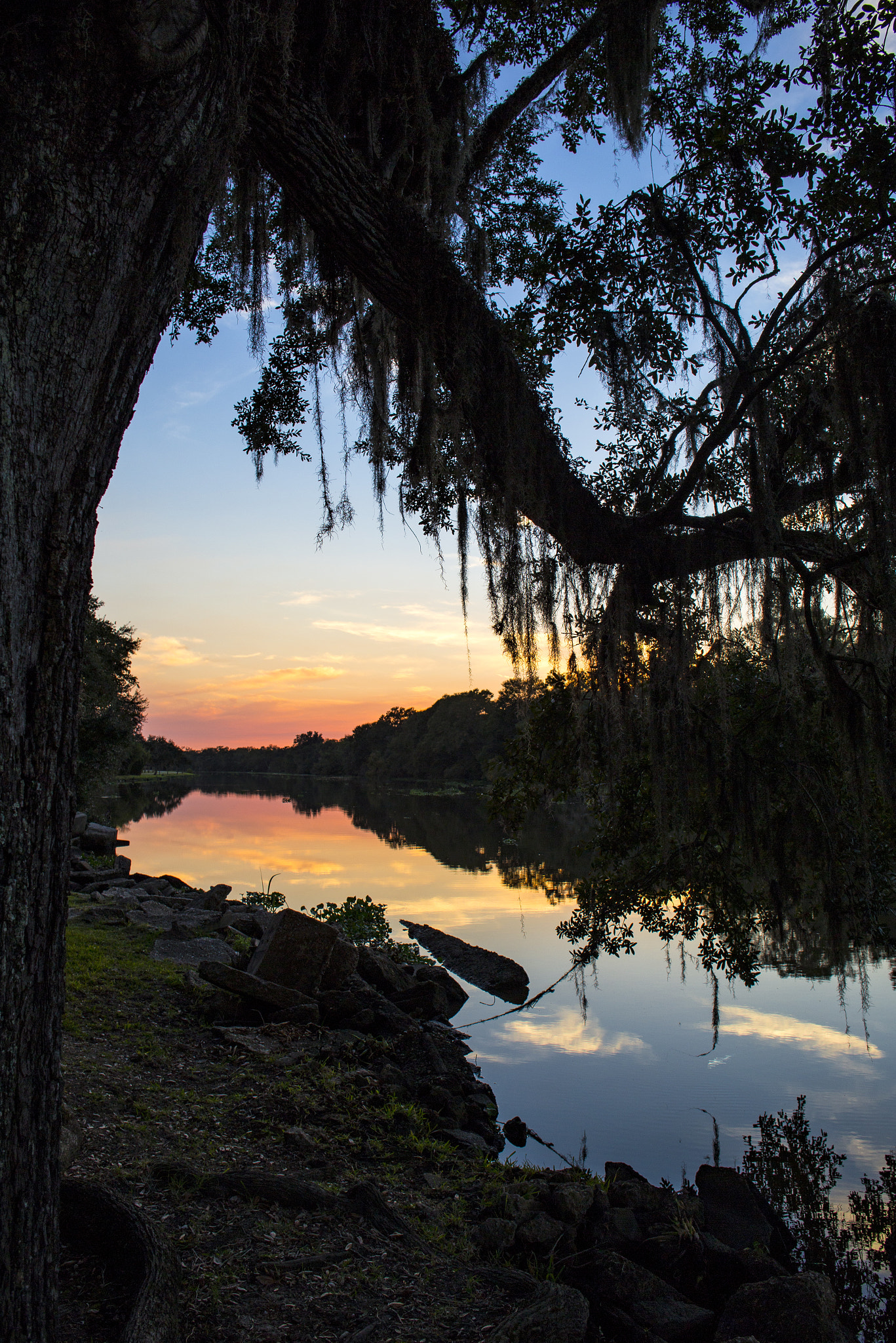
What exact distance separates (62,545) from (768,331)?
4008mm

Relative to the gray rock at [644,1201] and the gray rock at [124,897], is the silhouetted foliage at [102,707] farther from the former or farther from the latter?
the gray rock at [644,1201]

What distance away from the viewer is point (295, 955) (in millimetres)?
7148

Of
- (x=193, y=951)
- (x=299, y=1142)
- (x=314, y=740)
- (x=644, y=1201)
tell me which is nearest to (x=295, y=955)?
(x=193, y=951)

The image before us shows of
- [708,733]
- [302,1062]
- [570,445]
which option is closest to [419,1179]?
[302,1062]

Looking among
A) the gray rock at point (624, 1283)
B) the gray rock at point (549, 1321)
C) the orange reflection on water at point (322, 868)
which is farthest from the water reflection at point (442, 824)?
the gray rock at point (549, 1321)

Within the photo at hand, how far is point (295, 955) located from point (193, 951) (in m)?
1.93

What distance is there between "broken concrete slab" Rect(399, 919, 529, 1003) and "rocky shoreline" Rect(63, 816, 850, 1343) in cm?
315

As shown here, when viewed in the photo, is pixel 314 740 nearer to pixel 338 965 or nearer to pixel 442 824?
pixel 442 824

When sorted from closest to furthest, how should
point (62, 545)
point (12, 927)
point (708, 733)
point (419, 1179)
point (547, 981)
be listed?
point (12, 927), point (62, 545), point (419, 1179), point (708, 733), point (547, 981)

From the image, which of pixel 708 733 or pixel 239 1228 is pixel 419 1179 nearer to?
pixel 239 1228

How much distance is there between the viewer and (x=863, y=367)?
4.45 metres

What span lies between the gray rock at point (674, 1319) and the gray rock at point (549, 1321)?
0.43m

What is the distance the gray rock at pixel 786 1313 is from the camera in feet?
10.7

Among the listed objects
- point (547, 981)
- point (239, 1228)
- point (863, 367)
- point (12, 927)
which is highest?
point (863, 367)
